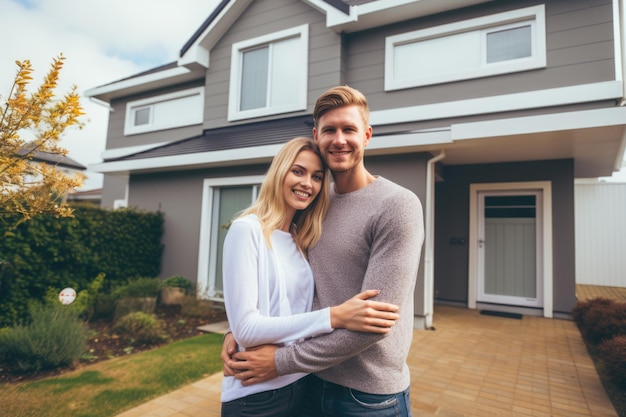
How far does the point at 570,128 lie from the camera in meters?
4.55

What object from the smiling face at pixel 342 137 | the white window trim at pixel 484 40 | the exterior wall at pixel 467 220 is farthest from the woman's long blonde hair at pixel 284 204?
the exterior wall at pixel 467 220

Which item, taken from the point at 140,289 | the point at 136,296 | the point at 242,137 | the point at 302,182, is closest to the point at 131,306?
the point at 136,296

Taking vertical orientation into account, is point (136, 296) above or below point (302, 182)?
below

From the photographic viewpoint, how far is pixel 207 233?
290 inches

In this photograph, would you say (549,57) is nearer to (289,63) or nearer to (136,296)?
(289,63)

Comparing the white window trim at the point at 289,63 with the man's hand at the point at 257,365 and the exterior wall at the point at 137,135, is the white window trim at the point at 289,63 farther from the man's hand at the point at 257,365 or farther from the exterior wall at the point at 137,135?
the man's hand at the point at 257,365

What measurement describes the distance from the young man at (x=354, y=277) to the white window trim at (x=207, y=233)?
5.64 metres

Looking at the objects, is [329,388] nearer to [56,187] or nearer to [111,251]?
[56,187]

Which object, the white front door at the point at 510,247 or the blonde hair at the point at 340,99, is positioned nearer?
the blonde hair at the point at 340,99

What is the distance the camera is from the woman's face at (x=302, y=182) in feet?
4.79

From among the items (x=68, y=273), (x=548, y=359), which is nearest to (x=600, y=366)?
(x=548, y=359)

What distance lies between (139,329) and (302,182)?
4.66 meters

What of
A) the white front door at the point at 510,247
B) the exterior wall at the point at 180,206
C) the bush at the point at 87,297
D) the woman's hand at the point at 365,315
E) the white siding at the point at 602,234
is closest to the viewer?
the woman's hand at the point at 365,315

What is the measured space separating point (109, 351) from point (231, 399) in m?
4.05
